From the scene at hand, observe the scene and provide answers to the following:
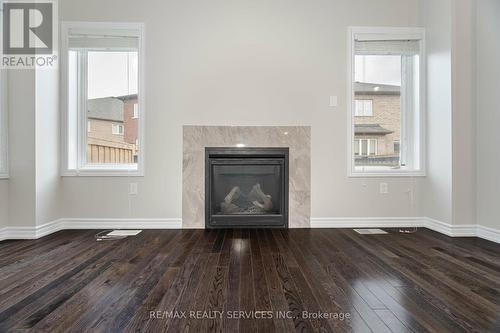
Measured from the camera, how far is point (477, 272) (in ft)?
6.70

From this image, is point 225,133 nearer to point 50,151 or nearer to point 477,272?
point 50,151

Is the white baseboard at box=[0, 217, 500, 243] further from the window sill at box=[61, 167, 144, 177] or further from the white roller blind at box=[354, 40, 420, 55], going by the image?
the white roller blind at box=[354, 40, 420, 55]

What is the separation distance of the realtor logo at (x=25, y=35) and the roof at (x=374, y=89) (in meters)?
3.41

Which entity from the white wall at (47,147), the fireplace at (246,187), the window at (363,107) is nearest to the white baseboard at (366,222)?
the fireplace at (246,187)

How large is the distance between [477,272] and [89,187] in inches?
142

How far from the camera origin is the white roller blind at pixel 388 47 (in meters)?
3.54

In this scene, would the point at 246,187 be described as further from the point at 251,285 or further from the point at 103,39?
the point at 103,39

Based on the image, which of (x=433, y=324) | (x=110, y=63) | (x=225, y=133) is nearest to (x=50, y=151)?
(x=110, y=63)

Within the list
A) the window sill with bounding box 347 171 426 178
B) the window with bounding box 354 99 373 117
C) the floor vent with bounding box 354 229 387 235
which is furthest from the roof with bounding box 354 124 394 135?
the floor vent with bounding box 354 229 387 235

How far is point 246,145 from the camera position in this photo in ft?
11.4

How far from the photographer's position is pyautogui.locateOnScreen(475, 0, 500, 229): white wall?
2857mm

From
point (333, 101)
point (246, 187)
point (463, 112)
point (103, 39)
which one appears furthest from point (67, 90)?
point (463, 112)

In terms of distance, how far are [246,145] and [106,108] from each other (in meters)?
1.68

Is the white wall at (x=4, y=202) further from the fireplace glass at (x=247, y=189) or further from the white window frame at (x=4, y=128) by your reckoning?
the fireplace glass at (x=247, y=189)
